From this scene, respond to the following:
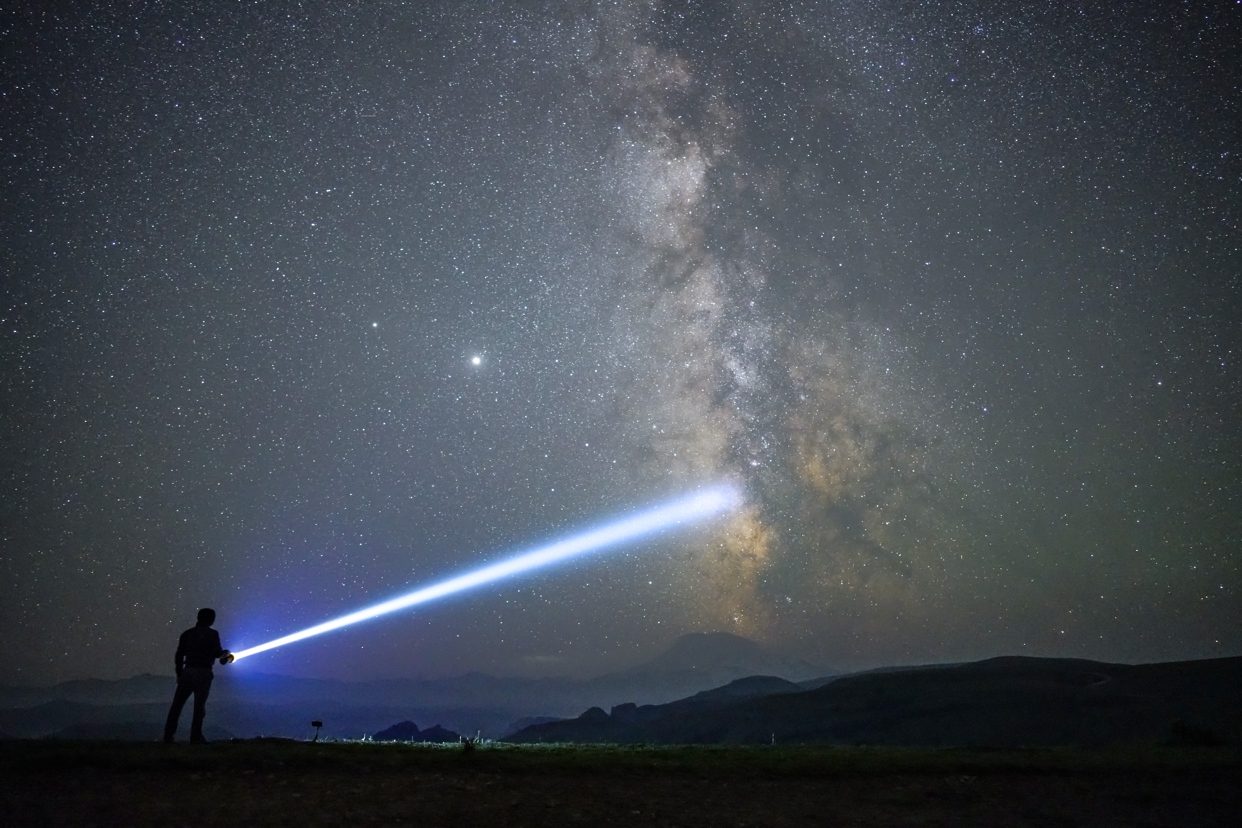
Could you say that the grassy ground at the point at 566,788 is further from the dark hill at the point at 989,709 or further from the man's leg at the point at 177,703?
the dark hill at the point at 989,709

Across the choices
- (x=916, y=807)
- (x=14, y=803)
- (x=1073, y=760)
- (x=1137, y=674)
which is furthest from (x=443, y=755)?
(x=1137, y=674)

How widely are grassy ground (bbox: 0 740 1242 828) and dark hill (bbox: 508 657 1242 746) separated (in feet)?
156

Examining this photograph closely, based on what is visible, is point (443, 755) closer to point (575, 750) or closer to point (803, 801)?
point (575, 750)

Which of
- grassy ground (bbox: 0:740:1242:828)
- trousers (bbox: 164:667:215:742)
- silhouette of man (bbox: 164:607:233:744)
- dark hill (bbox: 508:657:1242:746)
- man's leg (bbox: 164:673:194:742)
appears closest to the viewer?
grassy ground (bbox: 0:740:1242:828)

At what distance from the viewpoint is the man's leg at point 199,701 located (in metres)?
11.4

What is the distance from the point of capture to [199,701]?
37.4 feet

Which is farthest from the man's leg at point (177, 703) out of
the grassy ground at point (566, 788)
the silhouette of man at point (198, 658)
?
the grassy ground at point (566, 788)

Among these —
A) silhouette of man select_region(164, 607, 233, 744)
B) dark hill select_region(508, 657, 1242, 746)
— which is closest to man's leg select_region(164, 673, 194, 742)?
silhouette of man select_region(164, 607, 233, 744)

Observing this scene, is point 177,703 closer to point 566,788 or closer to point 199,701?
point 199,701

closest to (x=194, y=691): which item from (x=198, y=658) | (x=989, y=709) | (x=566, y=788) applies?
(x=198, y=658)

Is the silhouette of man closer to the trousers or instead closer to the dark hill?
the trousers

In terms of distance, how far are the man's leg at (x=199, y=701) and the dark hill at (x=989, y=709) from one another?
48849mm

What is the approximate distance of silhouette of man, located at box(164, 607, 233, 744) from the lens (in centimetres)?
1170

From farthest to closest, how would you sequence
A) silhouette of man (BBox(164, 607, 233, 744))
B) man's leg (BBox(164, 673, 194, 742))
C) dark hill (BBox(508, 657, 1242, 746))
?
dark hill (BBox(508, 657, 1242, 746)) → silhouette of man (BBox(164, 607, 233, 744)) → man's leg (BBox(164, 673, 194, 742))
